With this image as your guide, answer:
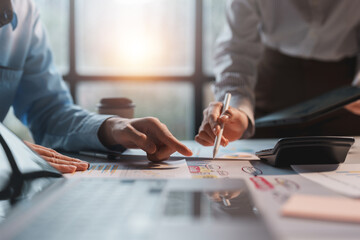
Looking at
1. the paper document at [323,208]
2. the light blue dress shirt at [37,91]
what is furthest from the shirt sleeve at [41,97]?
the paper document at [323,208]

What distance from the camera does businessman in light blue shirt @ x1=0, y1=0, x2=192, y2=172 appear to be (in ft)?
2.12

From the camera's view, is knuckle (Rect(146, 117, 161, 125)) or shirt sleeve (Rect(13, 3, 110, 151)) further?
shirt sleeve (Rect(13, 3, 110, 151))

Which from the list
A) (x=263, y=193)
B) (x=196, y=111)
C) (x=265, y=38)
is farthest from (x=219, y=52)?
(x=196, y=111)

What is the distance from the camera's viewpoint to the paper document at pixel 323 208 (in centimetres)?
31

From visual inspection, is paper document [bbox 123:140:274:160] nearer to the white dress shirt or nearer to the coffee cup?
the coffee cup

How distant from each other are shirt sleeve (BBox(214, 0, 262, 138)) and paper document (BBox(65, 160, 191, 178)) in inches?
19.7

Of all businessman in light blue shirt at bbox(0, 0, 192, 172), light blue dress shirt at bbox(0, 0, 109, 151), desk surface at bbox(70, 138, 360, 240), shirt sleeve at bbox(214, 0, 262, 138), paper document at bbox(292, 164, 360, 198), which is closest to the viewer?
desk surface at bbox(70, 138, 360, 240)

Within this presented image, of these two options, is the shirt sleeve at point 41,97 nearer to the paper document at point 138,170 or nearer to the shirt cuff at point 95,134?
the shirt cuff at point 95,134

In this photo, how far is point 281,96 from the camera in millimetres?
1490

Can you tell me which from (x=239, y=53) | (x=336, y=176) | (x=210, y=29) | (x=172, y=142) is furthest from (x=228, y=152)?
(x=210, y=29)

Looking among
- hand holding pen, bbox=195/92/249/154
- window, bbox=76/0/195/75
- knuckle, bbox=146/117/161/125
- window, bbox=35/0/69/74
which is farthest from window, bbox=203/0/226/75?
knuckle, bbox=146/117/161/125

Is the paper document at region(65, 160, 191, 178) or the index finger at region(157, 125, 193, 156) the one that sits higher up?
the index finger at region(157, 125, 193, 156)

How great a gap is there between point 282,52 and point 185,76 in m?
1.37

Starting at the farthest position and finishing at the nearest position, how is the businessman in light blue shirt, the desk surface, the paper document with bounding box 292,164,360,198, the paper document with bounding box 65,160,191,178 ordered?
the businessman in light blue shirt
the paper document with bounding box 65,160,191,178
the paper document with bounding box 292,164,360,198
the desk surface
